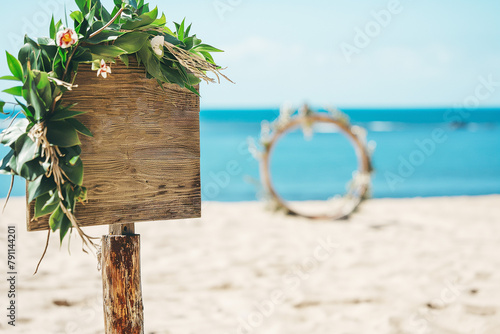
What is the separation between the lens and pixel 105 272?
1.59m

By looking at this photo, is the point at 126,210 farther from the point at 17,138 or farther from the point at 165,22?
the point at 165,22

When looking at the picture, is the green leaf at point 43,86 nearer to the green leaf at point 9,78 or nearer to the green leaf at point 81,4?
the green leaf at point 9,78

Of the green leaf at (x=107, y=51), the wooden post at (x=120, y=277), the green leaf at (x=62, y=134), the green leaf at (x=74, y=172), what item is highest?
the green leaf at (x=107, y=51)

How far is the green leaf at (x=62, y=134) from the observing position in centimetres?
127

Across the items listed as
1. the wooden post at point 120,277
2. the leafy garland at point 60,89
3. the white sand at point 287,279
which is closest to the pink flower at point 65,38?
the leafy garland at point 60,89

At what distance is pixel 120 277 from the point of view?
1575 millimetres

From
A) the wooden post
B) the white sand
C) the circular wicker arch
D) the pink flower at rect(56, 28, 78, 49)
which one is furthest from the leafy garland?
the circular wicker arch

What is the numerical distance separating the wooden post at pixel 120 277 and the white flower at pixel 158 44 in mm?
587

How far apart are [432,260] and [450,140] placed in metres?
20.7

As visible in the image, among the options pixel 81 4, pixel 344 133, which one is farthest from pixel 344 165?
pixel 81 4

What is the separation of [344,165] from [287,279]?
1328cm

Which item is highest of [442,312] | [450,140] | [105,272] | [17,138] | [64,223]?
[450,140]

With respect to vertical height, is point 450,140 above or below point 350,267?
above

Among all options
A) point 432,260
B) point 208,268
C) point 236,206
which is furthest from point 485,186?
point 208,268
